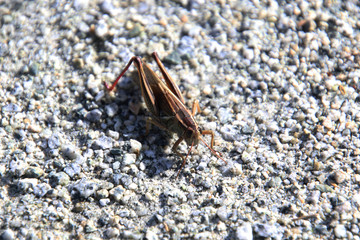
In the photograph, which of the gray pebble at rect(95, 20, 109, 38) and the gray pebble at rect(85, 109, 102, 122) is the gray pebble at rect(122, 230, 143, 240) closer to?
the gray pebble at rect(85, 109, 102, 122)

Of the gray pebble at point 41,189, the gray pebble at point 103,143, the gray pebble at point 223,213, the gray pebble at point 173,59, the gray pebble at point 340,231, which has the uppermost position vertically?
the gray pebble at point 173,59

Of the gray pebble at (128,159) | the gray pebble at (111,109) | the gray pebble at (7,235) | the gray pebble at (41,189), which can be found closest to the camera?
the gray pebble at (7,235)

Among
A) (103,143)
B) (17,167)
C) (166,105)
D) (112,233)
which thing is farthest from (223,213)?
(17,167)

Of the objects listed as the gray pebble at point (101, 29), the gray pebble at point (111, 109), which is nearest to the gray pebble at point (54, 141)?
the gray pebble at point (111, 109)

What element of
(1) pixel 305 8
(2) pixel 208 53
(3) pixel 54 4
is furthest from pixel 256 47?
(3) pixel 54 4

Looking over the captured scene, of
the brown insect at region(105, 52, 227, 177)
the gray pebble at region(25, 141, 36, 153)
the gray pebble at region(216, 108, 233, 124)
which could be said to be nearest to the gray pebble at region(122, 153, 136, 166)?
the brown insect at region(105, 52, 227, 177)

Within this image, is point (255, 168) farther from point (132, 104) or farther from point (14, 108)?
point (14, 108)

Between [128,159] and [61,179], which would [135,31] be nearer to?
[128,159]

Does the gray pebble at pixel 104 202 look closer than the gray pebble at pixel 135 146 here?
Yes

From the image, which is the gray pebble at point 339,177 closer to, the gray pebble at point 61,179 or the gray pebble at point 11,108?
the gray pebble at point 61,179
